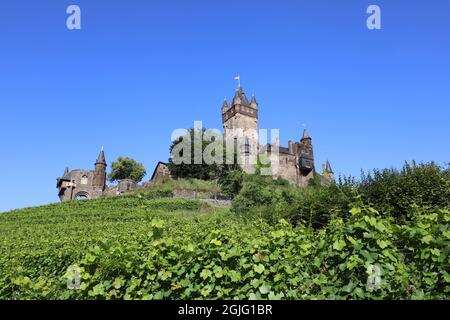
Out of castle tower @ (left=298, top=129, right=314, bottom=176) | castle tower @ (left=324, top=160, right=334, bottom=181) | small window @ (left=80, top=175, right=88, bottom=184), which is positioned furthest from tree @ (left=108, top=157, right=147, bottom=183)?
castle tower @ (left=324, top=160, right=334, bottom=181)

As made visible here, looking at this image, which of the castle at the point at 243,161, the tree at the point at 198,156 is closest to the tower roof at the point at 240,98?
the castle at the point at 243,161

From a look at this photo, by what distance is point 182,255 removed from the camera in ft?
15.3

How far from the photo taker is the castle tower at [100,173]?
209 ft

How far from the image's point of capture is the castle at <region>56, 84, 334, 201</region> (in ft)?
207

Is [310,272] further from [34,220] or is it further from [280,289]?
[34,220]

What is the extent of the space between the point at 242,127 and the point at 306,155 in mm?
14197

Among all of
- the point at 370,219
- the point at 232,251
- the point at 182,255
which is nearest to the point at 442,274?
the point at 370,219

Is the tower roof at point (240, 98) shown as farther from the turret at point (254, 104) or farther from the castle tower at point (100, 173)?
the castle tower at point (100, 173)

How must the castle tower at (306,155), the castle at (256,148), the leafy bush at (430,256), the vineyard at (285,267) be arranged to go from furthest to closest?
1. the castle tower at (306,155)
2. the castle at (256,148)
3. the vineyard at (285,267)
4. the leafy bush at (430,256)

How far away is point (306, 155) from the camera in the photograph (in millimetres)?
72562

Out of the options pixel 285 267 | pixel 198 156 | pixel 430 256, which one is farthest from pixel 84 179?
pixel 430 256
